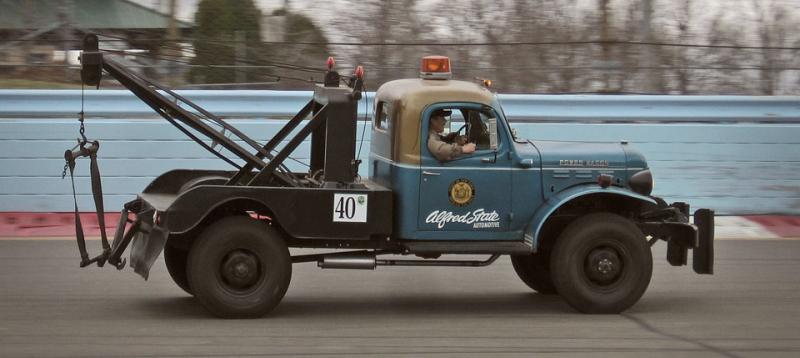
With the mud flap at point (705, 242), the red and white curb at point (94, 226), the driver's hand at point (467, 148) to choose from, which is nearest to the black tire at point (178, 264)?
the driver's hand at point (467, 148)

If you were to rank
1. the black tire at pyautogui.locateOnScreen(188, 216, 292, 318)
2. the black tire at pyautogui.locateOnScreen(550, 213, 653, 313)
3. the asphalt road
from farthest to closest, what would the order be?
the black tire at pyautogui.locateOnScreen(550, 213, 653, 313) < the black tire at pyautogui.locateOnScreen(188, 216, 292, 318) < the asphalt road

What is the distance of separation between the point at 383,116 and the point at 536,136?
525 centimetres

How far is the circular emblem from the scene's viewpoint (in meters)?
8.73

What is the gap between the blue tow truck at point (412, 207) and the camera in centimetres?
852

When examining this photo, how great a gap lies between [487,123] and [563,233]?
96 cm

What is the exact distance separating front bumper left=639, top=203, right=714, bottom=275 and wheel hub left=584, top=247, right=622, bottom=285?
480 millimetres

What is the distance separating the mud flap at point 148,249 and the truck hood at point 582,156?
275cm

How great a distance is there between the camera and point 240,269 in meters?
8.49

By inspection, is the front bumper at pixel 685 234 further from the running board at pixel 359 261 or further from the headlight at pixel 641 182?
the running board at pixel 359 261

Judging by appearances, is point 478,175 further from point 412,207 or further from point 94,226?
point 94,226

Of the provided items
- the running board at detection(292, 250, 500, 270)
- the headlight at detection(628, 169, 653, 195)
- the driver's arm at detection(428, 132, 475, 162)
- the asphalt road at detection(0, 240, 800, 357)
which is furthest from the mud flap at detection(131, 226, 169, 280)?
the headlight at detection(628, 169, 653, 195)

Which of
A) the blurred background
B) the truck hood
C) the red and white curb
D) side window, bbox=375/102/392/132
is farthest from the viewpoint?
the blurred background

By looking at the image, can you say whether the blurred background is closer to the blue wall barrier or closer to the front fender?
the blue wall barrier

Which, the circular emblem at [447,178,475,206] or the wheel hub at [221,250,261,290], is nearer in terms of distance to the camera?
the wheel hub at [221,250,261,290]
